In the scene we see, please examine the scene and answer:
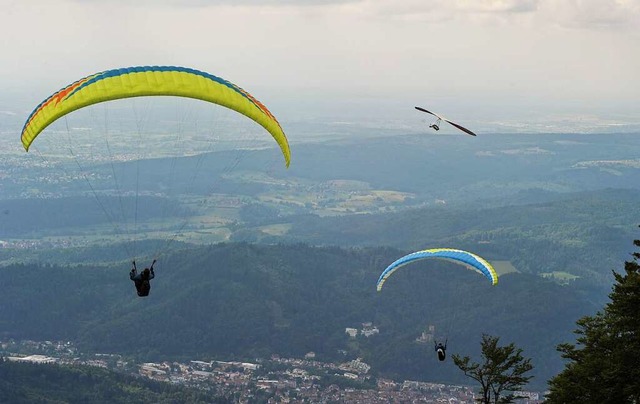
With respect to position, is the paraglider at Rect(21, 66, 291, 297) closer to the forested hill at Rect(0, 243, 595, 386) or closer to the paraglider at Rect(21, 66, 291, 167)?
the paraglider at Rect(21, 66, 291, 167)

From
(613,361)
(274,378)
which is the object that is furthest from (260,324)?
(613,361)

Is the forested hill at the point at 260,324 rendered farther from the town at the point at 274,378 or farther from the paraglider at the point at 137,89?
the paraglider at the point at 137,89

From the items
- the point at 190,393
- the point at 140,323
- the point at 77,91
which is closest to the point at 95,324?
the point at 140,323

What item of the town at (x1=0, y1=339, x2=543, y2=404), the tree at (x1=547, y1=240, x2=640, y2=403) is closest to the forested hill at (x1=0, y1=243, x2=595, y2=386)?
the town at (x1=0, y1=339, x2=543, y2=404)

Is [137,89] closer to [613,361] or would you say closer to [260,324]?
[613,361]

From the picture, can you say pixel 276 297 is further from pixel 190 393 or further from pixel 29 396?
pixel 29 396

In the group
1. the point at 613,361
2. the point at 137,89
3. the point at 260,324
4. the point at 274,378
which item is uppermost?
the point at 137,89

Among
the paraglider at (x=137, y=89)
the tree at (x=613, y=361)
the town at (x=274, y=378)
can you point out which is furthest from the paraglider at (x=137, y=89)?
the town at (x=274, y=378)
